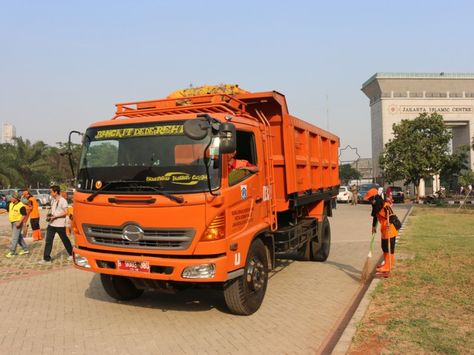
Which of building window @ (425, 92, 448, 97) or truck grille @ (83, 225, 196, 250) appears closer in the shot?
truck grille @ (83, 225, 196, 250)

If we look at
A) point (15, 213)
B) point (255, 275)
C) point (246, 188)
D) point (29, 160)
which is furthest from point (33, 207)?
point (29, 160)

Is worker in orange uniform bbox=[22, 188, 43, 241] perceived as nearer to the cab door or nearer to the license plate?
the license plate

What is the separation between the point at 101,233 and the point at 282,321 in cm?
251

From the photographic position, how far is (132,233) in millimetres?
5156

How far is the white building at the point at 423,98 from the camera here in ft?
223

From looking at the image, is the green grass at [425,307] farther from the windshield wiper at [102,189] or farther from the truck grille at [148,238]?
the windshield wiper at [102,189]

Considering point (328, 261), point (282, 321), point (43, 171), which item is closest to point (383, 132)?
point (43, 171)

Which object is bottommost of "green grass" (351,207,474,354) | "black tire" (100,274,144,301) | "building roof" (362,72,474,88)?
"green grass" (351,207,474,354)

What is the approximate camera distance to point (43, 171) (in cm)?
4769

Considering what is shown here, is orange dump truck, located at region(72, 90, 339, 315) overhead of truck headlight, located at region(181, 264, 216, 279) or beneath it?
overhead

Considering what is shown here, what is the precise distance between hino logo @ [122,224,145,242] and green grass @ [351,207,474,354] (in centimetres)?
262

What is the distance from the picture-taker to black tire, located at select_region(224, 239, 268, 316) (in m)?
5.54

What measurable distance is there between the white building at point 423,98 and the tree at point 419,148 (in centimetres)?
3443

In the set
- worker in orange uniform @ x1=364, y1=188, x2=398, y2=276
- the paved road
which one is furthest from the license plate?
worker in orange uniform @ x1=364, y1=188, x2=398, y2=276
